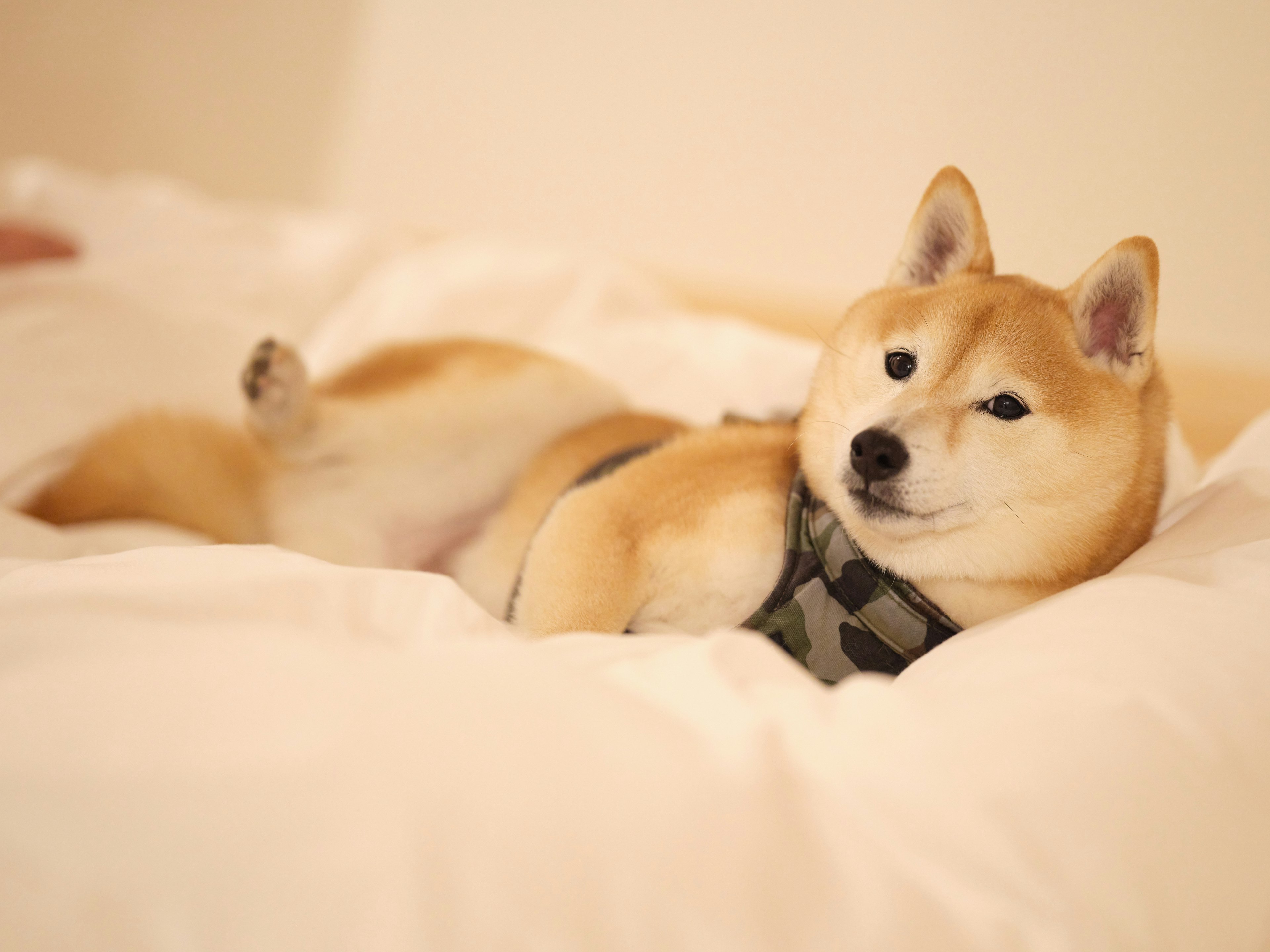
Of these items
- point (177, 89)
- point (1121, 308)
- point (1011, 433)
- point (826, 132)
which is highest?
point (826, 132)

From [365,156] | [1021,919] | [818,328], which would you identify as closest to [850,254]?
[818,328]

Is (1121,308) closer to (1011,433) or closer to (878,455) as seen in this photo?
(1011,433)

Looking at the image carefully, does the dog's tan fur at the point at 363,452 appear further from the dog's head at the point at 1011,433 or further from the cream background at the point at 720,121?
the cream background at the point at 720,121

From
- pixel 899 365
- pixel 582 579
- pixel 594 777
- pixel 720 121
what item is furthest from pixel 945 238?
pixel 720 121

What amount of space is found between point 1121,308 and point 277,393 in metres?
1.17

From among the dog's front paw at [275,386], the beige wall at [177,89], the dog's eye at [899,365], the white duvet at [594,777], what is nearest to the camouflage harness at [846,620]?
the white duvet at [594,777]

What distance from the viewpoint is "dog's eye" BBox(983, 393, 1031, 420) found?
2.91 feet

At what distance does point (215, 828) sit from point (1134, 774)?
2.01 feet

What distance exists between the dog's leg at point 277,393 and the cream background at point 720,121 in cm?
114

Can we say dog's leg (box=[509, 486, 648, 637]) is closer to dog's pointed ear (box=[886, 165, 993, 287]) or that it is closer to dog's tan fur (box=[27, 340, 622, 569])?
dog's tan fur (box=[27, 340, 622, 569])

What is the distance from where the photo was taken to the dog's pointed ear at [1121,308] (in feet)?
2.83

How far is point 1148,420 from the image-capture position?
94cm

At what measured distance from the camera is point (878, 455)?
870 millimetres

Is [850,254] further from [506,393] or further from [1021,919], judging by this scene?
[1021,919]
